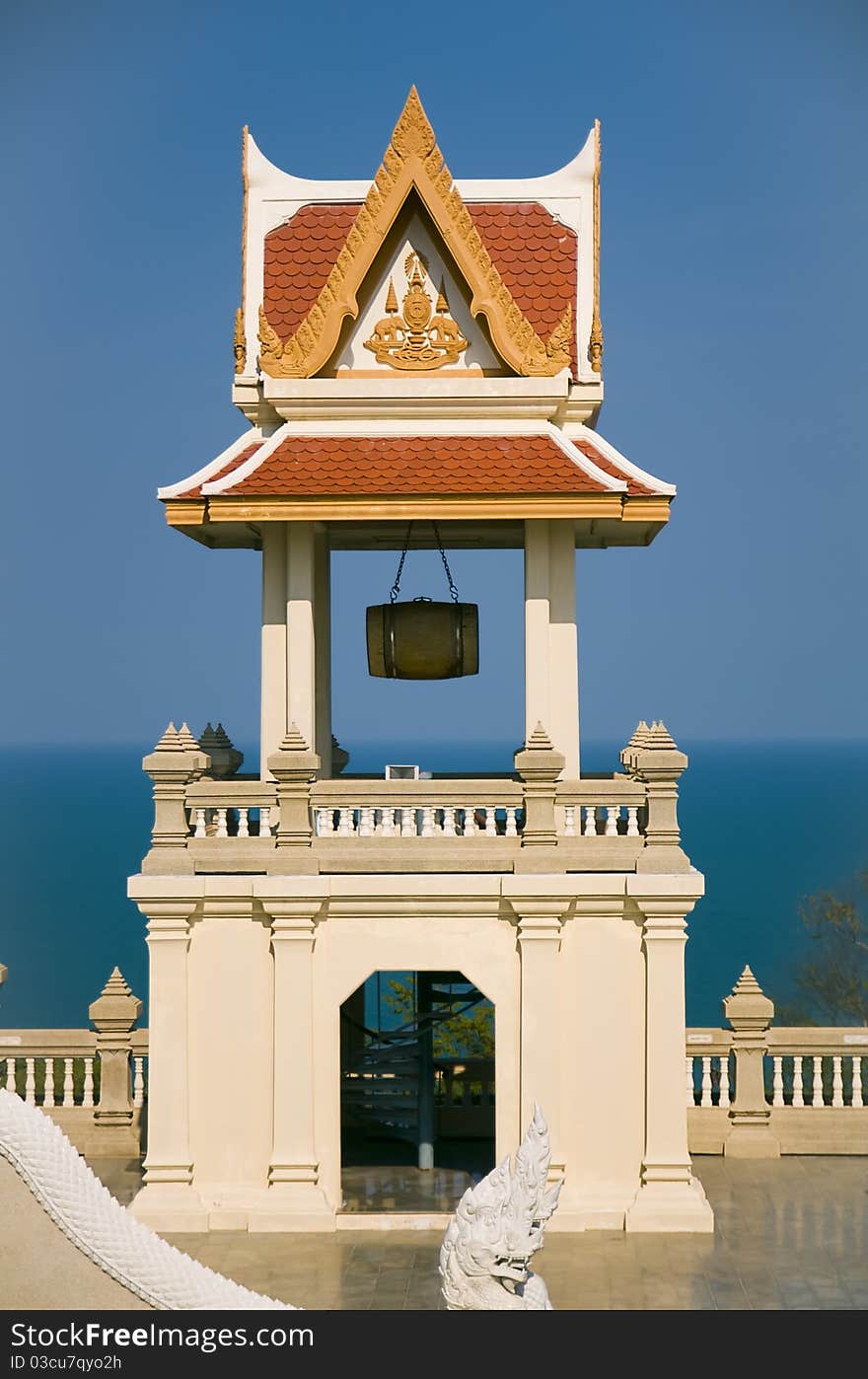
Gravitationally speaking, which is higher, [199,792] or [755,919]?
[199,792]

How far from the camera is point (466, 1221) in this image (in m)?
12.2

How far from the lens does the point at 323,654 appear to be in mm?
19875

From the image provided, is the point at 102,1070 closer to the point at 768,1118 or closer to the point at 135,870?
the point at 768,1118

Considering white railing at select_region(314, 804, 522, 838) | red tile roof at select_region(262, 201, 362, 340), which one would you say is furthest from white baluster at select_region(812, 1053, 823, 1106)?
red tile roof at select_region(262, 201, 362, 340)

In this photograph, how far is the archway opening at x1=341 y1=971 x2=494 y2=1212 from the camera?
18.0m

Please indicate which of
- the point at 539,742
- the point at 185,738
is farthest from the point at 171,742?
the point at 539,742

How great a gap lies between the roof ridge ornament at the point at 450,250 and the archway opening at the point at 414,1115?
20.3ft

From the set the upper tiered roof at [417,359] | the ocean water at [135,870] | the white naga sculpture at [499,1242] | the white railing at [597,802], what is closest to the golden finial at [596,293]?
the upper tiered roof at [417,359]

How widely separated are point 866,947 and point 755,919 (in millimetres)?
42949

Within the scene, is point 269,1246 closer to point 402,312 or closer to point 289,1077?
point 289,1077

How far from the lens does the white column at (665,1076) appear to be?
16.8m

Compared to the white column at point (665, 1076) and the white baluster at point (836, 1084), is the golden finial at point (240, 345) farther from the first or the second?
the white baluster at point (836, 1084)
